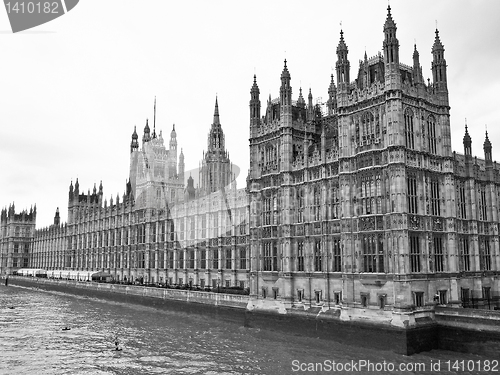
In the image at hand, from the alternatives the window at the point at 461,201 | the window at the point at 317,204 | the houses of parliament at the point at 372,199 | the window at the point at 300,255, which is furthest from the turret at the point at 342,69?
the window at the point at 300,255

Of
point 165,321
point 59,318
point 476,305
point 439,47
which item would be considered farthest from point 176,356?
point 439,47

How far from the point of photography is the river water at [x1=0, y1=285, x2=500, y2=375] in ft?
122

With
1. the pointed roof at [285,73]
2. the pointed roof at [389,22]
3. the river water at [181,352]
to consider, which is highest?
the pointed roof at [389,22]

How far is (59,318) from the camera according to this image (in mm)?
69000

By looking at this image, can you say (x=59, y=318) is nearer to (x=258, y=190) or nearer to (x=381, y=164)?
(x=258, y=190)

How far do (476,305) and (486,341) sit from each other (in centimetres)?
1055

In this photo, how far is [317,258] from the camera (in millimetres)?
49906

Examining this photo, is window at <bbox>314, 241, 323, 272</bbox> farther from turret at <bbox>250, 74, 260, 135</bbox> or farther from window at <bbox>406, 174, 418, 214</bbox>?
turret at <bbox>250, 74, 260, 135</bbox>

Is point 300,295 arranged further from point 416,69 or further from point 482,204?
point 416,69

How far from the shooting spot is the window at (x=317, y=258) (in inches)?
1951

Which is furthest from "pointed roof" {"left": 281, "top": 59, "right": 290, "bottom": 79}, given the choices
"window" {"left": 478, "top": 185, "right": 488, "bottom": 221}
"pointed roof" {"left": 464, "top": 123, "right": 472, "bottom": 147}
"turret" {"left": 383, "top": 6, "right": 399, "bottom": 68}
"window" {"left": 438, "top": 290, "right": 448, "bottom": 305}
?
"window" {"left": 438, "top": 290, "right": 448, "bottom": 305}

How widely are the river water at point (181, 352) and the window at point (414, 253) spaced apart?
23.3ft

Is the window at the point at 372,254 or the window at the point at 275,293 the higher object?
the window at the point at 372,254

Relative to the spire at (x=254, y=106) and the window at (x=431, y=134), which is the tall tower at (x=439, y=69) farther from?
the spire at (x=254, y=106)
